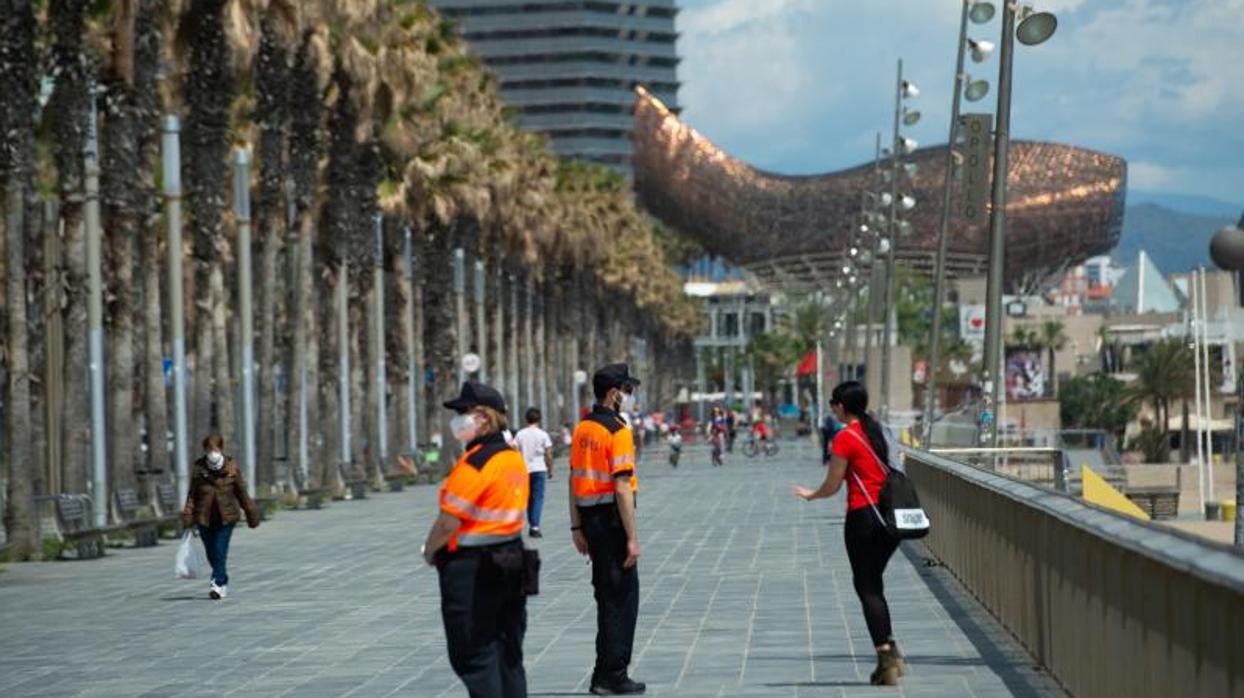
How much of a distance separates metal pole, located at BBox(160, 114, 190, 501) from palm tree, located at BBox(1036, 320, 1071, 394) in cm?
12331

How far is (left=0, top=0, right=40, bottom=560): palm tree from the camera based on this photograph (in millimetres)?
30922

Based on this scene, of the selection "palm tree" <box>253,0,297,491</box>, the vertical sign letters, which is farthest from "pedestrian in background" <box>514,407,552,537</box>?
"palm tree" <box>253,0,297,491</box>

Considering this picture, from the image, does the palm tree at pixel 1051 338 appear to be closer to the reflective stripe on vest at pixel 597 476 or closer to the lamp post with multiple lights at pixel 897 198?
the lamp post with multiple lights at pixel 897 198

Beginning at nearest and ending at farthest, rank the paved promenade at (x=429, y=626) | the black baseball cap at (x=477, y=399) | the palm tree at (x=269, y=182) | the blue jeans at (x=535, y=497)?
1. the black baseball cap at (x=477, y=399)
2. the paved promenade at (x=429, y=626)
3. the blue jeans at (x=535, y=497)
4. the palm tree at (x=269, y=182)

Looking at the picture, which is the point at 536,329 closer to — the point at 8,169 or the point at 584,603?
the point at 8,169

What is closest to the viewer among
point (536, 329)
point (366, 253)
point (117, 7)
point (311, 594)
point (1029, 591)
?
point (1029, 591)

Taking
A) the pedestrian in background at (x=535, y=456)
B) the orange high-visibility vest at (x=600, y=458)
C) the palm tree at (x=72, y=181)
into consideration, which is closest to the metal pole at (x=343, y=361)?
the palm tree at (x=72, y=181)

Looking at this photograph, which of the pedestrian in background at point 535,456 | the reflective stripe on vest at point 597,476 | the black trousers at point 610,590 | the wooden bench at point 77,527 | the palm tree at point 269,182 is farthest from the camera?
the palm tree at point 269,182

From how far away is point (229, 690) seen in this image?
1513 centimetres

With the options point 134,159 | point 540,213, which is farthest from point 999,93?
point 540,213

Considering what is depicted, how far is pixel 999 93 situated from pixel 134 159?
529 inches

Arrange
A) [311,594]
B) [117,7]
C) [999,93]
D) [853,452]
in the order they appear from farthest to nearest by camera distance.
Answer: [117,7] → [999,93] → [311,594] → [853,452]

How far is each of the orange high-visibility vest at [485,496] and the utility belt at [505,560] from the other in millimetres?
22

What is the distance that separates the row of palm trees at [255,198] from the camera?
3412 centimetres
